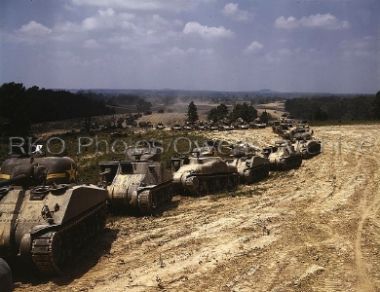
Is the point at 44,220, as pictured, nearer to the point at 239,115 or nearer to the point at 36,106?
the point at 239,115

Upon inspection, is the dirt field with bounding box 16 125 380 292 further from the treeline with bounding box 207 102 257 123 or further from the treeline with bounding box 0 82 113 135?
the treeline with bounding box 207 102 257 123

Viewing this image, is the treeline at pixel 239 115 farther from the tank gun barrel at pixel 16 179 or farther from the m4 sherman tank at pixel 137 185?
the tank gun barrel at pixel 16 179

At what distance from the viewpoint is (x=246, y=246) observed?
464 inches

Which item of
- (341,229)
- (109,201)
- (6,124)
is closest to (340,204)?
(341,229)

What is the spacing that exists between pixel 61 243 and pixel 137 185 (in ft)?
17.4

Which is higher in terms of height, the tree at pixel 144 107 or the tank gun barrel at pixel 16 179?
the tank gun barrel at pixel 16 179

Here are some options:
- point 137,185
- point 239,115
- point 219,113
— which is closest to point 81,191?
point 137,185

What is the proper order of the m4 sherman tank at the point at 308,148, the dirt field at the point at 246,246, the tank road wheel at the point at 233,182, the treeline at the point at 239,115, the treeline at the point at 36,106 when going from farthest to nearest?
the treeline at the point at 239,115, the treeline at the point at 36,106, the m4 sherman tank at the point at 308,148, the tank road wheel at the point at 233,182, the dirt field at the point at 246,246

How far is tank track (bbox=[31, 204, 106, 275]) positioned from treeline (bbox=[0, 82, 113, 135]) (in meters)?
42.2

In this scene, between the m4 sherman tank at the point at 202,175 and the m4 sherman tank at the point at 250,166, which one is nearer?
the m4 sherman tank at the point at 202,175

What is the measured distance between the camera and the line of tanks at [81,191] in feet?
33.4

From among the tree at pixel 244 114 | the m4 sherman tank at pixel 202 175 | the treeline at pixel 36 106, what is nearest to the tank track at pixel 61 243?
the m4 sherman tank at pixel 202 175

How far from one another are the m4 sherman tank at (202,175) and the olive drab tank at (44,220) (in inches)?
244

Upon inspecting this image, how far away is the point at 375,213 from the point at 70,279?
9728 mm
